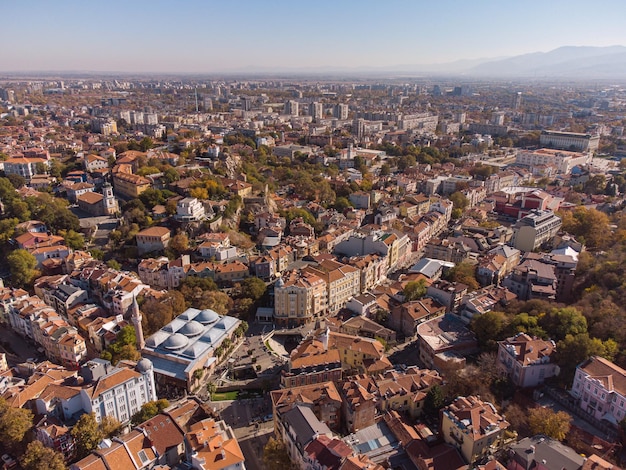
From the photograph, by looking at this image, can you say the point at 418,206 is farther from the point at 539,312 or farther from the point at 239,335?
the point at 239,335

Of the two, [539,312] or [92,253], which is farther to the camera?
[92,253]

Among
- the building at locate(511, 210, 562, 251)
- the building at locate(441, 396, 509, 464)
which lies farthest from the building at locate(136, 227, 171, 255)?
the building at locate(511, 210, 562, 251)

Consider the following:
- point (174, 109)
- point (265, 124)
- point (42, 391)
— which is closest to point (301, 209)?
point (42, 391)

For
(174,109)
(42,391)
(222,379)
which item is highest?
(174,109)

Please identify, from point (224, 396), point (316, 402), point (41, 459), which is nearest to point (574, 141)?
point (316, 402)

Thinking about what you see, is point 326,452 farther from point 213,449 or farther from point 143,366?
point 143,366

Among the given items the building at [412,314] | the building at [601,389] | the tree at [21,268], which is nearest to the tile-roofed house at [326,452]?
the building at [601,389]

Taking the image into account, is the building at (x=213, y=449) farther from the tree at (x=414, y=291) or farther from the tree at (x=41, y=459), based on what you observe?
the tree at (x=414, y=291)
